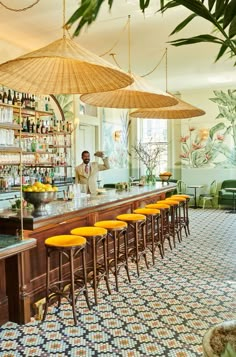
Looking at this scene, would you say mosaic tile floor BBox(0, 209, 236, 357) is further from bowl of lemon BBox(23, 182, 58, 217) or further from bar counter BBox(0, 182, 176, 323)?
bowl of lemon BBox(23, 182, 58, 217)

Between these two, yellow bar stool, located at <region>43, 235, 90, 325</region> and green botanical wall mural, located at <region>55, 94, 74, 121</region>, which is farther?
green botanical wall mural, located at <region>55, 94, 74, 121</region>

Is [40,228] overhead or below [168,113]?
below

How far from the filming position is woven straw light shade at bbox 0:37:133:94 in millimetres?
2652

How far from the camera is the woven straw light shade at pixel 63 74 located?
2.65 metres

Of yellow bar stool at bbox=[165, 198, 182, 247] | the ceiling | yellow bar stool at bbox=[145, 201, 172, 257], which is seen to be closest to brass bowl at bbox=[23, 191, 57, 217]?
the ceiling

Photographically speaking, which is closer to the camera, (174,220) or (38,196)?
(38,196)

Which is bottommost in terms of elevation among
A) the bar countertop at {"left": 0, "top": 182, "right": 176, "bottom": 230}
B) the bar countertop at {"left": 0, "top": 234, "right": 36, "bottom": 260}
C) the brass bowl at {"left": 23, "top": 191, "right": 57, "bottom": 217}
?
the bar countertop at {"left": 0, "top": 234, "right": 36, "bottom": 260}

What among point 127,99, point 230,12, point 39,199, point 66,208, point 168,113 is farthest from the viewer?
point 168,113

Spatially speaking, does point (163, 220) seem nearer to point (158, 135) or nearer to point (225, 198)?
point (225, 198)

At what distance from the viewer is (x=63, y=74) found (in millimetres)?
3248

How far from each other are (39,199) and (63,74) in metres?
1.30

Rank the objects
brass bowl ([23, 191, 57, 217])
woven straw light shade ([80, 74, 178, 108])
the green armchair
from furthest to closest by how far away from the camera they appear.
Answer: the green armchair
woven straw light shade ([80, 74, 178, 108])
brass bowl ([23, 191, 57, 217])

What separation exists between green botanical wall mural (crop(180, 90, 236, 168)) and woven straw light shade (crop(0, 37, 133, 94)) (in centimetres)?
862

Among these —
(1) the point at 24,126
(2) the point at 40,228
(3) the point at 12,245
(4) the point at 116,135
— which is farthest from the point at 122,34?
(4) the point at 116,135
